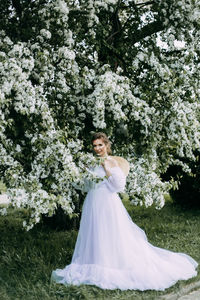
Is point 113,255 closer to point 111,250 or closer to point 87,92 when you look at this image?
point 111,250

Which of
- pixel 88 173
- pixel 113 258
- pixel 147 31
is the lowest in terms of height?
pixel 113 258

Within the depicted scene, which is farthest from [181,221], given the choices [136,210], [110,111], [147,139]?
[110,111]

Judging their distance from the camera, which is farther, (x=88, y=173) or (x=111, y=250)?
(x=111, y=250)

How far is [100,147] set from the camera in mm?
5184

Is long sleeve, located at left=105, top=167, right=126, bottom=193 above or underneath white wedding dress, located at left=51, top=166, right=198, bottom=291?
above

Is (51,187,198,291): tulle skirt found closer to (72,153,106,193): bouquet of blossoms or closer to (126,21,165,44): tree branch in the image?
(72,153,106,193): bouquet of blossoms

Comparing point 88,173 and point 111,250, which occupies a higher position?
point 88,173

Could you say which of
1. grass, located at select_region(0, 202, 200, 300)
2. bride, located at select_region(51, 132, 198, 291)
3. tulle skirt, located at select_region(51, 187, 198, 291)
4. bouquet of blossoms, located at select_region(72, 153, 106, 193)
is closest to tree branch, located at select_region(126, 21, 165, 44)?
bride, located at select_region(51, 132, 198, 291)

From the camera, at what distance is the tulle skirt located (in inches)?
191

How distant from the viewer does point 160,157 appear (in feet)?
23.0

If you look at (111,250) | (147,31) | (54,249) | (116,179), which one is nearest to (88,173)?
(116,179)

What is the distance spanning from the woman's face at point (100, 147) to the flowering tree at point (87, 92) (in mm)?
215

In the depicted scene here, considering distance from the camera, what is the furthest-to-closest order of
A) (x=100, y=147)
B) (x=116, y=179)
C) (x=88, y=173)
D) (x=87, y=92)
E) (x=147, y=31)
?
1. (x=147, y=31)
2. (x=87, y=92)
3. (x=100, y=147)
4. (x=116, y=179)
5. (x=88, y=173)

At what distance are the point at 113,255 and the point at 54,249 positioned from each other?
2.02m
